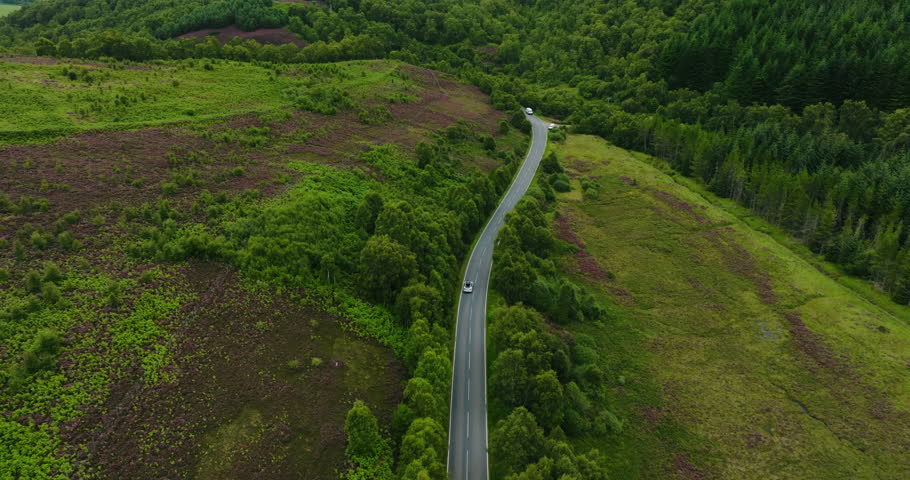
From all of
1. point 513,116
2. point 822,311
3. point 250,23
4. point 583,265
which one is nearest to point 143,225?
point 583,265

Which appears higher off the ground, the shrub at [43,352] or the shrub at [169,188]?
the shrub at [169,188]

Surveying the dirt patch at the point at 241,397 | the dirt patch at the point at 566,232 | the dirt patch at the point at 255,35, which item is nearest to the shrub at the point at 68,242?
the dirt patch at the point at 241,397

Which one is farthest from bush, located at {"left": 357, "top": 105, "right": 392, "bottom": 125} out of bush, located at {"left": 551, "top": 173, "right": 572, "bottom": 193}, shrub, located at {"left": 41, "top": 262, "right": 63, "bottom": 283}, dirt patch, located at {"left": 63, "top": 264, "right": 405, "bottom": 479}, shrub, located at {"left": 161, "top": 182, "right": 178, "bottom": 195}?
shrub, located at {"left": 41, "top": 262, "right": 63, "bottom": 283}

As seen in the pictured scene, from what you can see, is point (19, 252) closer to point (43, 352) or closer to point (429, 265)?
point (43, 352)

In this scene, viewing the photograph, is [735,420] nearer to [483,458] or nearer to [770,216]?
[483,458]

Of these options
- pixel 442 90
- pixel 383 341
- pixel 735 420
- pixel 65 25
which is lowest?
pixel 735 420

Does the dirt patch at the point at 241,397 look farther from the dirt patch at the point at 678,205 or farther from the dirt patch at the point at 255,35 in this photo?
the dirt patch at the point at 255,35
